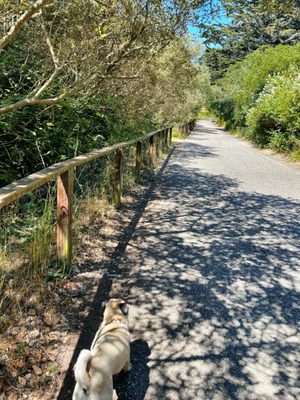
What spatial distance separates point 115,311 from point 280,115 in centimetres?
1334

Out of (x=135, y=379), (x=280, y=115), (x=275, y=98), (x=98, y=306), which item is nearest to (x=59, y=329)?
(x=98, y=306)

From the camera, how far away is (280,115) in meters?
13.9

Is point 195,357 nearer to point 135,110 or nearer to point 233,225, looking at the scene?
point 233,225

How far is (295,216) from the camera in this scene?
6.02 m

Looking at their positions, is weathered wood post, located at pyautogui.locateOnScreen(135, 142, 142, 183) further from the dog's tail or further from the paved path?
the dog's tail

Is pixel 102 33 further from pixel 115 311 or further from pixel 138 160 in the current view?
pixel 138 160

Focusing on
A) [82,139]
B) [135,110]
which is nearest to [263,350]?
[82,139]

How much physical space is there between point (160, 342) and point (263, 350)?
0.78m

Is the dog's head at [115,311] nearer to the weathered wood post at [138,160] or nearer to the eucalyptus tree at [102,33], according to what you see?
the eucalyptus tree at [102,33]

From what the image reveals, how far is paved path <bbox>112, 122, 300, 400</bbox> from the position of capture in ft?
7.43

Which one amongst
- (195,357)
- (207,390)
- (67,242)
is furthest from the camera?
(67,242)

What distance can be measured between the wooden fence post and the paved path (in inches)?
28.2

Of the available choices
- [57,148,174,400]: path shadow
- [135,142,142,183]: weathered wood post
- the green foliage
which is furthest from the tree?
[57,148,174,400]: path shadow

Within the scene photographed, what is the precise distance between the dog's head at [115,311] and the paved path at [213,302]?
0.26 metres
